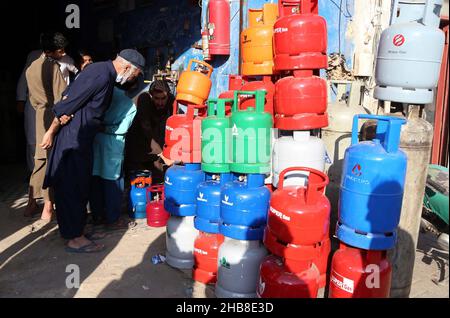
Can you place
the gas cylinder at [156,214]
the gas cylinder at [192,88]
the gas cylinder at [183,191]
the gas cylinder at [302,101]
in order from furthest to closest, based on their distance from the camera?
the gas cylinder at [156,214] < the gas cylinder at [192,88] < the gas cylinder at [183,191] < the gas cylinder at [302,101]

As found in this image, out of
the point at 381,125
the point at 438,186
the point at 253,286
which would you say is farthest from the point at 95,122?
the point at 438,186

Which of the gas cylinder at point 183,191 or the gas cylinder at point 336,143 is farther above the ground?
the gas cylinder at point 336,143

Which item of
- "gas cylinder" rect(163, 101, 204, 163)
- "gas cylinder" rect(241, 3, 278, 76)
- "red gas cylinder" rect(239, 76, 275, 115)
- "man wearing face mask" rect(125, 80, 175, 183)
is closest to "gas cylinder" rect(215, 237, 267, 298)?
"gas cylinder" rect(163, 101, 204, 163)

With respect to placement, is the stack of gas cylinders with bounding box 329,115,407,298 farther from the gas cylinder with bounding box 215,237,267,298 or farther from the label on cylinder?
the gas cylinder with bounding box 215,237,267,298

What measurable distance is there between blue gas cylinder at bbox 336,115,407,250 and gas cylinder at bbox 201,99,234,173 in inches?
39.4

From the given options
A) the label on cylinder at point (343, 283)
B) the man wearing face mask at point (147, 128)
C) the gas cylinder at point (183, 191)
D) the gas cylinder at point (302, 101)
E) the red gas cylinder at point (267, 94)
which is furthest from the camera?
the man wearing face mask at point (147, 128)

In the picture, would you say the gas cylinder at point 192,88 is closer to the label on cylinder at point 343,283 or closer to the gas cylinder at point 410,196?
the gas cylinder at point 410,196

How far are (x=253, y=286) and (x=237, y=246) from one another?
1.08 ft

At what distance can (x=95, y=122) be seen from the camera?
12.5 ft

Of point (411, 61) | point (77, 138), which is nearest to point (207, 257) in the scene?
point (77, 138)

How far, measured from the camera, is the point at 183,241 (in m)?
3.53

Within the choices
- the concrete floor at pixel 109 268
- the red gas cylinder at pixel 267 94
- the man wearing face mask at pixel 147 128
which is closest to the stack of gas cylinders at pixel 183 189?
the concrete floor at pixel 109 268

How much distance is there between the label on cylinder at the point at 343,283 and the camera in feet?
8.52

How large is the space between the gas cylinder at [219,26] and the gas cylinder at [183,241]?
272 centimetres
